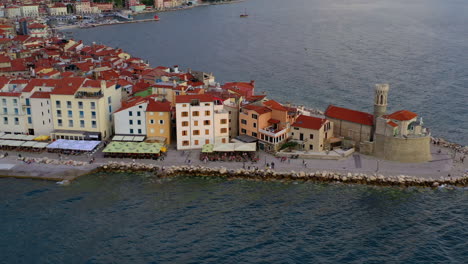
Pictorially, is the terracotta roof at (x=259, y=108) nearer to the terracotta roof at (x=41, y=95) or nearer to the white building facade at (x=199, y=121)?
the white building facade at (x=199, y=121)

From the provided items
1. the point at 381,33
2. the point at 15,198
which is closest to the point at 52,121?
the point at 15,198

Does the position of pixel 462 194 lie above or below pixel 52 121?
below

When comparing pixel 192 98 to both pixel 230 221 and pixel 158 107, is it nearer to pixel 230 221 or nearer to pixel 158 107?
pixel 158 107

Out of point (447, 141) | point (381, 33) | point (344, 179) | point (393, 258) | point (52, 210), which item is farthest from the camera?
point (381, 33)

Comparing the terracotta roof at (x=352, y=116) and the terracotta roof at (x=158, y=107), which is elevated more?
the terracotta roof at (x=158, y=107)

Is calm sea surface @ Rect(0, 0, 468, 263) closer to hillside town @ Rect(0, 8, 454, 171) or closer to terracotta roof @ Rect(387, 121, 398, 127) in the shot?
hillside town @ Rect(0, 8, 454, 171)

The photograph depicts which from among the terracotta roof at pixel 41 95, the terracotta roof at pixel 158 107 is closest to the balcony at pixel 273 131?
the terracotta roof at pixel 158 107

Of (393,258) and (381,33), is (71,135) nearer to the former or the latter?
(393,258)

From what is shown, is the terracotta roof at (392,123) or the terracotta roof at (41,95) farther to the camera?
the terracotta roof at (41,95)
